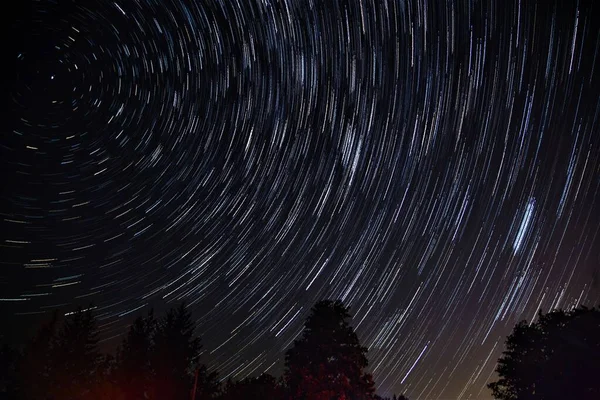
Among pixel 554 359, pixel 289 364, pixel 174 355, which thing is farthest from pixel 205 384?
pixel 554 359

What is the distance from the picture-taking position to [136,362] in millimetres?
27828

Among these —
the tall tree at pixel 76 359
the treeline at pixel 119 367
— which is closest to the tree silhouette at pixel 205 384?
the treeline at pixel 119 367

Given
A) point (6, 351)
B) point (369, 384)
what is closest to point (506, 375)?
point (369, 384)

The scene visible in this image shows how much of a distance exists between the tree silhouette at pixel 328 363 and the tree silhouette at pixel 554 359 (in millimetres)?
8798

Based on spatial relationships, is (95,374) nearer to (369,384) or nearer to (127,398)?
(127,398)

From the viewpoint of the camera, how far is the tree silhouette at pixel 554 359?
61.3ft

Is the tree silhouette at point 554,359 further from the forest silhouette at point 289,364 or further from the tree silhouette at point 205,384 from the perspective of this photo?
the tree silhouette at point 205,384

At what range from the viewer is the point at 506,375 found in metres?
22.7

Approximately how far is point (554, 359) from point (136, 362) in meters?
25.2

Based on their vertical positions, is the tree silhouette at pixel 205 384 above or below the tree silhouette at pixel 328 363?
below

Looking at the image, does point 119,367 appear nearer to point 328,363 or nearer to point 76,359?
point 76,359

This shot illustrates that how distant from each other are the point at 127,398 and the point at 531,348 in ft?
79.9

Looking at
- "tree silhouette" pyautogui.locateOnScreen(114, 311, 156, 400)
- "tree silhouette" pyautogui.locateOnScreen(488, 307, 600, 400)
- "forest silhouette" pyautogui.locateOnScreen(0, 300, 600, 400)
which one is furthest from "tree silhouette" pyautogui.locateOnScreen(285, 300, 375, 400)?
"tree silhouette" pyautogui.locateOnScreen(114, 311, 156, 400)

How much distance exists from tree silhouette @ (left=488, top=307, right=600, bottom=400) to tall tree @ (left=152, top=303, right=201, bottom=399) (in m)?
19.6
